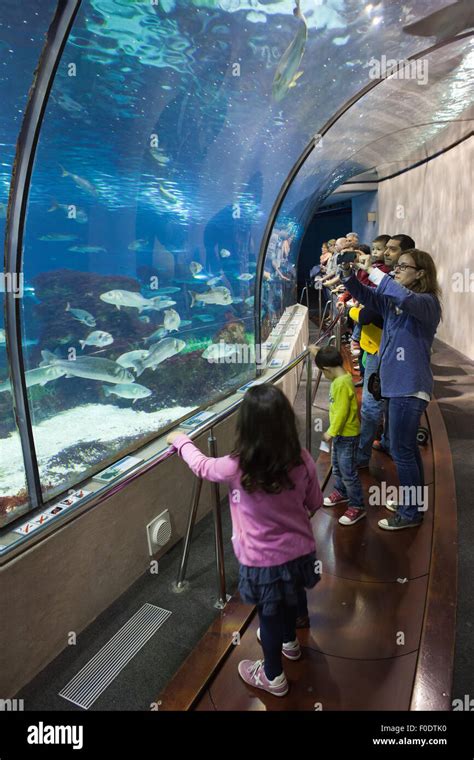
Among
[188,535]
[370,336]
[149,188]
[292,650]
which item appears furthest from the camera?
[149,188]

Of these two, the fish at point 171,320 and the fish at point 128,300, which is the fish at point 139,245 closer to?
the fish at point 128,300

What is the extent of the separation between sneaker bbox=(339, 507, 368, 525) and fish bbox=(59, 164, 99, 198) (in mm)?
2585

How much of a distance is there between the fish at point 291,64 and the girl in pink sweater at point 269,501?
148 inches

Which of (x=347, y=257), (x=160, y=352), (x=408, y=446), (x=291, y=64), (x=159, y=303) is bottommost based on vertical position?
(x=408, y=446)

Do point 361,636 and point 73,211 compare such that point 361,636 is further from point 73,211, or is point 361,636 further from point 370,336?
point 73,211

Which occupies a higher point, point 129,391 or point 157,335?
point 157,335

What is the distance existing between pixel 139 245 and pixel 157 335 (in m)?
0.68

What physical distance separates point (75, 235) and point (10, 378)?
1030mm

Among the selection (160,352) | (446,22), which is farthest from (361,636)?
(446,22)

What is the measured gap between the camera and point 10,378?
7.18 ft

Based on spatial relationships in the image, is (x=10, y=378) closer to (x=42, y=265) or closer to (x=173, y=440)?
(x=42, y=265)

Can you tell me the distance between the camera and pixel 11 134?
2.12 meters

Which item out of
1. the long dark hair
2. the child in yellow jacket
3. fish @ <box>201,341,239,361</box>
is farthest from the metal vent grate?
fish @ <box>201,341,239,361</box>
